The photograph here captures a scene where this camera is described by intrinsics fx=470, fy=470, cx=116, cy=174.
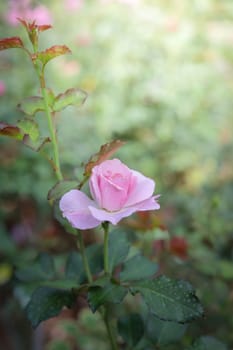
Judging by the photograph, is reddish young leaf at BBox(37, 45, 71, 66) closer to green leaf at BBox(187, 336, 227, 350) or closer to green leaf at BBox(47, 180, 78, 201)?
green leaf at BBox(47, 180, 78, 201)

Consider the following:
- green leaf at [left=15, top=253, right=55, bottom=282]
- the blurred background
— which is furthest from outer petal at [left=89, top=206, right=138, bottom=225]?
the blurred background

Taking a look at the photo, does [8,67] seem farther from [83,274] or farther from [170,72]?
[83,274]

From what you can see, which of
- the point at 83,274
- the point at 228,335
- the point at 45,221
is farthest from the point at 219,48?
the point at 83,274

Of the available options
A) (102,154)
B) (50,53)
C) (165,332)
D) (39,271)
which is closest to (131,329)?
(165,332)

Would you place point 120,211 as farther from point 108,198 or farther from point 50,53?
point 50,53

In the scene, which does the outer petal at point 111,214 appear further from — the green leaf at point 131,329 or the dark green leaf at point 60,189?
the green leaf at point 131,329

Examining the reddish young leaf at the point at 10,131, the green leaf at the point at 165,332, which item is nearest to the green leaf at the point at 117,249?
the green leaf at the point at 165,332
